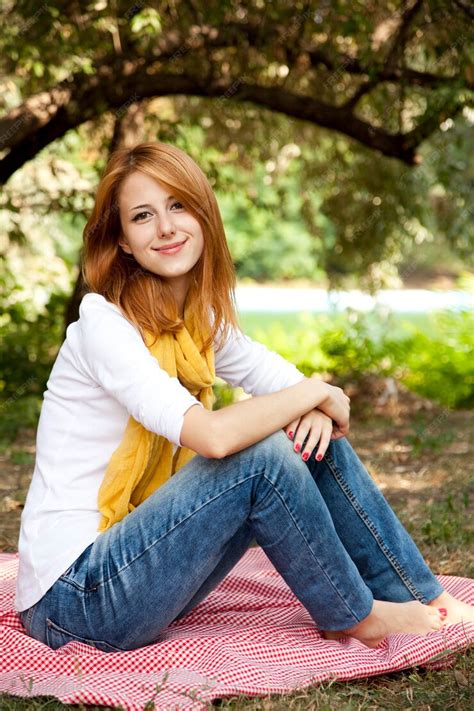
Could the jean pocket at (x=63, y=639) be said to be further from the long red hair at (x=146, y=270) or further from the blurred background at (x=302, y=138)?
the blurred background at (x=302, y=138)

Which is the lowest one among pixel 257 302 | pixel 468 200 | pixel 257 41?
pixel 257 302

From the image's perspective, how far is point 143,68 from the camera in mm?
5781

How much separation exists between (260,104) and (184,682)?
4.40m

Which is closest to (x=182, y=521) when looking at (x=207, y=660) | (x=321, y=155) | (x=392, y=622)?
(x=207, y=660)

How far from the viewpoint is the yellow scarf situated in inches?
88.7

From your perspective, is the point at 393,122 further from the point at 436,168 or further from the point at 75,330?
the point at 75,330

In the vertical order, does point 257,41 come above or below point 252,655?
above

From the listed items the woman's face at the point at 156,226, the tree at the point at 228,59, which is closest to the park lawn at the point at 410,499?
the woman's face at the point at 156,226

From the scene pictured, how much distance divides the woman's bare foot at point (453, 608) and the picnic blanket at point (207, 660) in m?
0.06

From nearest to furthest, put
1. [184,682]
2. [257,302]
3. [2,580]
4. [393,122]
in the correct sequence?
[184,682], [2,580], [393,122], [257,302]

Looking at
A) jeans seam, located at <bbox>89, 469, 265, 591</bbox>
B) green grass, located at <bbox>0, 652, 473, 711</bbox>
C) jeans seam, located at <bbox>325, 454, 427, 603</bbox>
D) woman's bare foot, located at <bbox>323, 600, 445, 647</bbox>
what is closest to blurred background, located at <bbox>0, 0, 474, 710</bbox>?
green grass, located at <bbox>0, 652, 473, 711</bbox>

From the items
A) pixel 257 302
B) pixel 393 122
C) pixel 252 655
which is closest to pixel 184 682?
pixel 252 655

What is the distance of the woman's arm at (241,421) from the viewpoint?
2.11 metres

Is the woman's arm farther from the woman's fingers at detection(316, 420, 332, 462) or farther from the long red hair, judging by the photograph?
the long red hair
